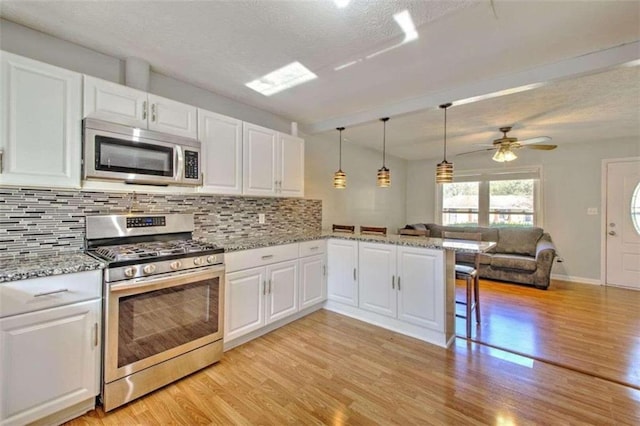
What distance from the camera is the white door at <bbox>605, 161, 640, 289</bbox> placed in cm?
452

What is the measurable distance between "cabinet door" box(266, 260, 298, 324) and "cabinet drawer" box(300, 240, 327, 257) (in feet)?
0.52

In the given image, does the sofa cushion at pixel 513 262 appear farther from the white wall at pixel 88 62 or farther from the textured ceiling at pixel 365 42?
the white wall at pixel 88 62

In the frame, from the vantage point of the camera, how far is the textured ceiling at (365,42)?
5.64 ft

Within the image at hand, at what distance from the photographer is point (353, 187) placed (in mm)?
5059

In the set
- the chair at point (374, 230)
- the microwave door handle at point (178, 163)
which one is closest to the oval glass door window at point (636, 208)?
the chair at point (374, 230)

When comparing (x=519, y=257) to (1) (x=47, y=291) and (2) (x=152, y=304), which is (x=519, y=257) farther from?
(1) (x=47, y=291)

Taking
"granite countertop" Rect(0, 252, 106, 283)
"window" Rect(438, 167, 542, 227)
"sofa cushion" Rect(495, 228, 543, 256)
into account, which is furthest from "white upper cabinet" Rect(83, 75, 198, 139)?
"window" Rect(438, 167, 542, 227)

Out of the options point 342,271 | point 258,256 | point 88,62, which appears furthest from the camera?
point 342,271

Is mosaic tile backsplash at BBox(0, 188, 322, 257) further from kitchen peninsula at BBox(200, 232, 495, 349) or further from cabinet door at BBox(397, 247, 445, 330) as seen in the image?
cabinet door at BBox(397, 247, 445, 330)

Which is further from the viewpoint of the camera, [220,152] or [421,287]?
[421,287]

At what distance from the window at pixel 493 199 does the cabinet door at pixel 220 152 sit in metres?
5.11

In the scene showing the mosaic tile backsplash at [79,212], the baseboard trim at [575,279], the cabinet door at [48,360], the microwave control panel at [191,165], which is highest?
the microwave control panel at [191,165]

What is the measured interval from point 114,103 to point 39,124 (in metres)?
0.45

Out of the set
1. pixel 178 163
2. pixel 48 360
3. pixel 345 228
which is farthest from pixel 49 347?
pixel 345 228
